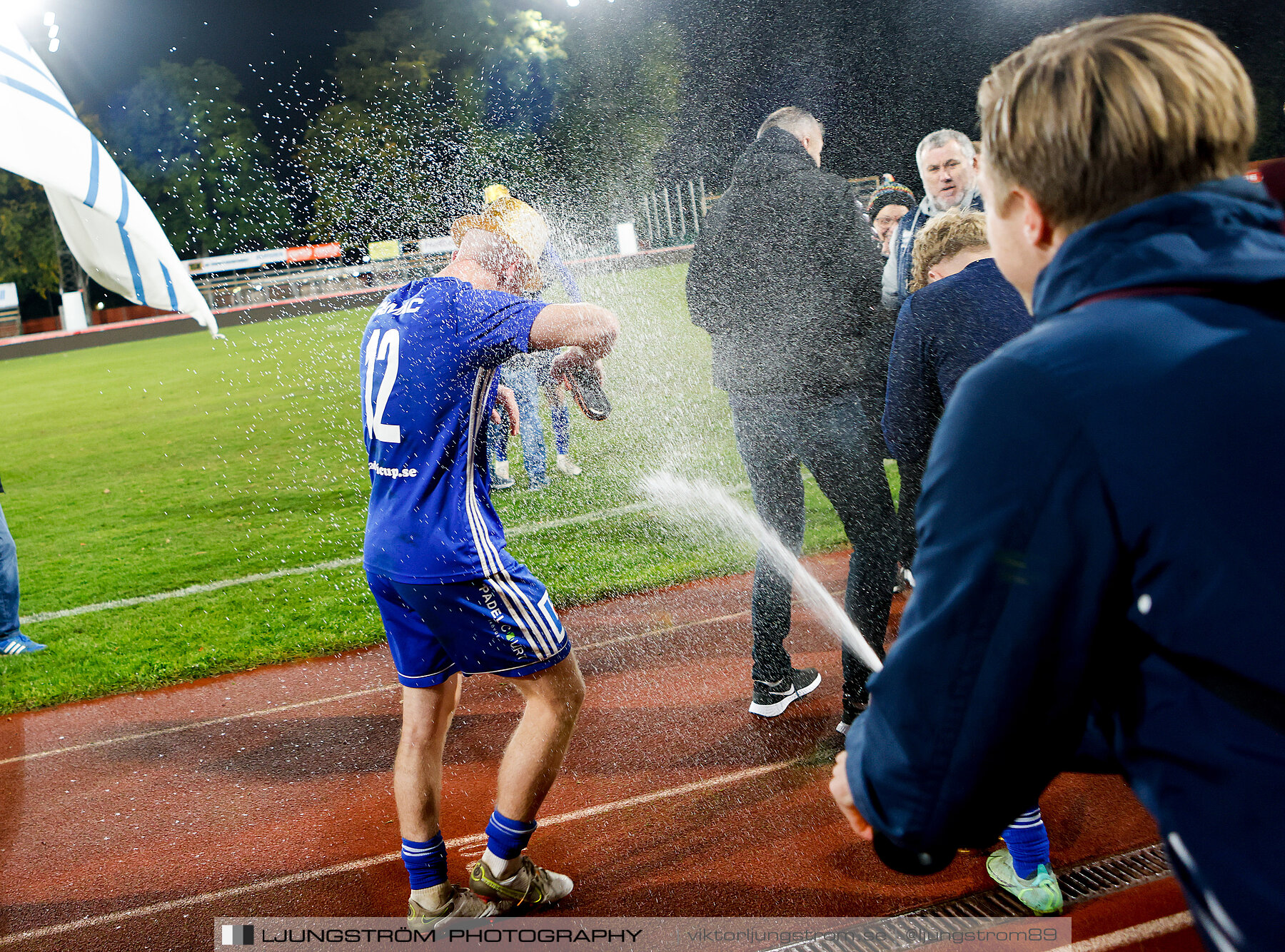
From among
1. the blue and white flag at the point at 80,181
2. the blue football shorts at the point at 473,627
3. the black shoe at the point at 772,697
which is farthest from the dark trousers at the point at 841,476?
the blue and white flag at the point at 80,181

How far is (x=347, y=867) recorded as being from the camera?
3270mm

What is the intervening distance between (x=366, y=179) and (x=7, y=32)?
39.8m

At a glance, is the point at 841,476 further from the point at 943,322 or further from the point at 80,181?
the point at 80,181

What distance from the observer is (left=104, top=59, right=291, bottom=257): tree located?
49656mm

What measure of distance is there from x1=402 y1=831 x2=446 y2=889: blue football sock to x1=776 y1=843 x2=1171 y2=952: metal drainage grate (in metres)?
1.05

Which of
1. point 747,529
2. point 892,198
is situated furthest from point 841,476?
point 892,198

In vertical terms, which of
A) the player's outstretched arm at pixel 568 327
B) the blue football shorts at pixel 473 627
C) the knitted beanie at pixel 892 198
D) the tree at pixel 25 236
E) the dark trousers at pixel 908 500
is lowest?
the dark trousers at pixel 908 500

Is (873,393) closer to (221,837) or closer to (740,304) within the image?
(740,304)

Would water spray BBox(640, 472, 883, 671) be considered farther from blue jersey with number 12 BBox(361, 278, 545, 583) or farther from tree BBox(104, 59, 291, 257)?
tree BBox(104, 59, 291, 257)

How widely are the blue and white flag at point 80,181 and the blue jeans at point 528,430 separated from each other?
4.50 metres

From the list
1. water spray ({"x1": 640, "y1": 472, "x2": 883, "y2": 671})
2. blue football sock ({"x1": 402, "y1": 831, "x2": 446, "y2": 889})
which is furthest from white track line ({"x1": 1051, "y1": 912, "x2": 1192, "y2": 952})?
blue football sock ({"x1": 402, "y1": 831, "x2": 446, "y2": 889})

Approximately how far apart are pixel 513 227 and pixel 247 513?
24.9ft

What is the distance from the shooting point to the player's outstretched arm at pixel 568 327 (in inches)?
101

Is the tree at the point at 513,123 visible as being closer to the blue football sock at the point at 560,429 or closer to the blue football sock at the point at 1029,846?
the blue football sock at the point at 560,429
